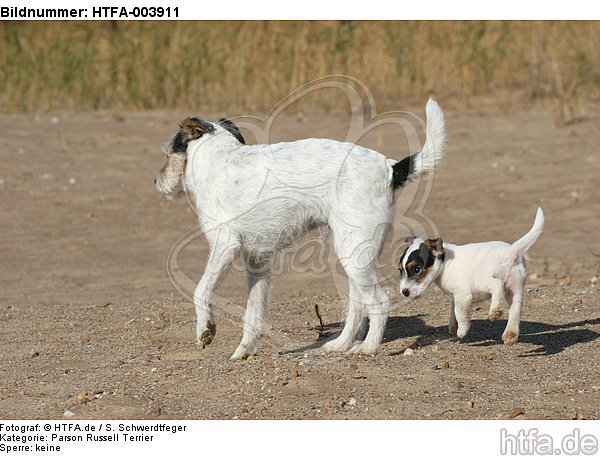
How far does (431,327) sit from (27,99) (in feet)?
37.5

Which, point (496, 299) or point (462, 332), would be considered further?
point (462, 332)

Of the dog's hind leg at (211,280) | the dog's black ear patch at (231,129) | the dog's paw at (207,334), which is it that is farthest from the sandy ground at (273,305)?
the dog's black ear patch at (231,129)

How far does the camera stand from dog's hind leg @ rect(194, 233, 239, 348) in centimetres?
657

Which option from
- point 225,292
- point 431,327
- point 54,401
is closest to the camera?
point 54,401

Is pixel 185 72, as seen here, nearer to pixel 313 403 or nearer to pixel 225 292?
pixel 225 292

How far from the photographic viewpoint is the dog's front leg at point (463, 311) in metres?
6.80

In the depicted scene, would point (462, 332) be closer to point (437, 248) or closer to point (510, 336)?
point (510, 336)

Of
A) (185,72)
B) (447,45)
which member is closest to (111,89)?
(185,72)

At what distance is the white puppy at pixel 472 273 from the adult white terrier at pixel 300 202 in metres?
0.32

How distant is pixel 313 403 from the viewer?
5.88 metres

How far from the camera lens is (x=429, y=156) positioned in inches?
266

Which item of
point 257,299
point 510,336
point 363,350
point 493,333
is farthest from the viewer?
point 493,333

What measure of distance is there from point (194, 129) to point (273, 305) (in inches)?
84.6

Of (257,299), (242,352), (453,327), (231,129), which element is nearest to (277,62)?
(231,129)
